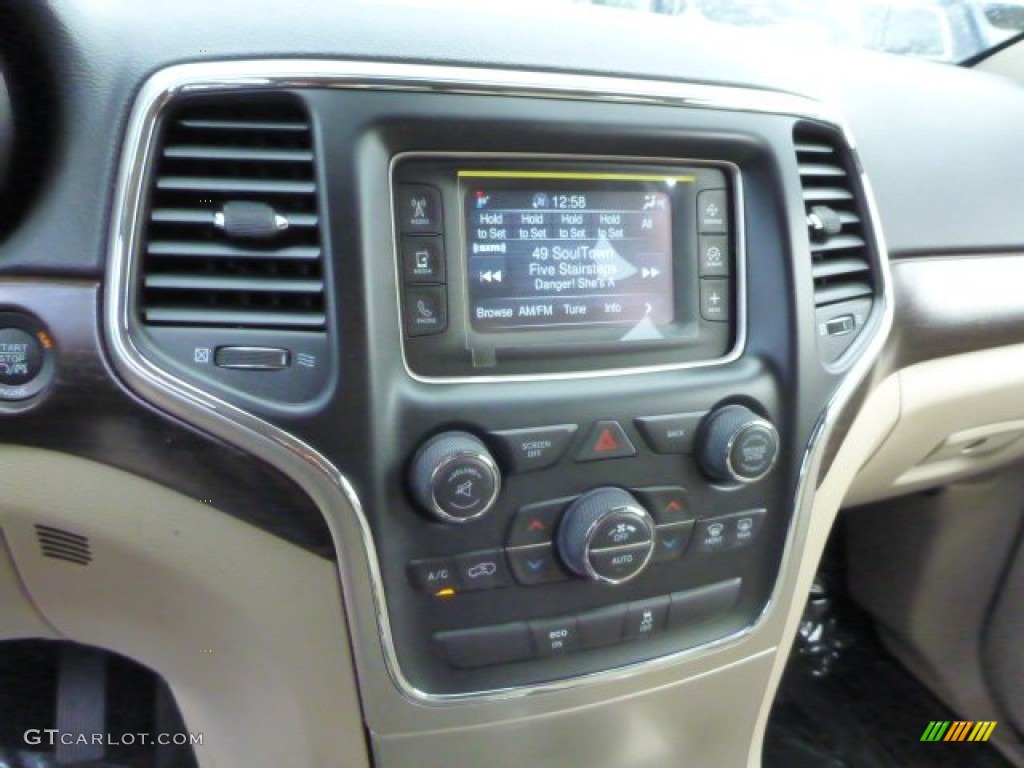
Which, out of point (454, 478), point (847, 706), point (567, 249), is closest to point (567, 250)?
point (567, 249)

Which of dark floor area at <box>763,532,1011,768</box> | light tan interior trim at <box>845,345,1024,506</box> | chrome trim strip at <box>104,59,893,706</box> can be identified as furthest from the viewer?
dark floor area at <box>763,532,1011,768</box>

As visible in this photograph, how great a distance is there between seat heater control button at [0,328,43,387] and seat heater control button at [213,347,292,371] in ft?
0.44

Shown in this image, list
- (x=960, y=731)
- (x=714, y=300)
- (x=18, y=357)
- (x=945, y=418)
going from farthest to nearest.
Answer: (x=960, y=731) → (x=945, y=418) → (x=714, y=300) → (x=18, y=357)

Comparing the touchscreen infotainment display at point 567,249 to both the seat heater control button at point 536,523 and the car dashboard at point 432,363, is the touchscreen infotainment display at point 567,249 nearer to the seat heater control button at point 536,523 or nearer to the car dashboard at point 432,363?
the car dashboard at point 432,363

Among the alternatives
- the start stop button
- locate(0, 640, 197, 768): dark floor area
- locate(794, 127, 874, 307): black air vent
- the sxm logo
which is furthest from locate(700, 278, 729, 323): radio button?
the sxm logo

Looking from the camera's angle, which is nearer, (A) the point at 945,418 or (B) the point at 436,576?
(B) the point at 436,576

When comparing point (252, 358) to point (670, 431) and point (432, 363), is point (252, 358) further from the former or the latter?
point (670, 431)

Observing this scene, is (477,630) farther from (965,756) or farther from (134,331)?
(965,756)

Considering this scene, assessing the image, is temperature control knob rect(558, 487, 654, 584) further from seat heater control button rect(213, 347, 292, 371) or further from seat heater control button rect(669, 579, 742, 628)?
seat heater control button rect(213, 347, 292, 371)

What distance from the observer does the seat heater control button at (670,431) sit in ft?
2.93

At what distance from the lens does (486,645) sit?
0.91 metres

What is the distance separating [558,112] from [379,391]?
0.93 ft

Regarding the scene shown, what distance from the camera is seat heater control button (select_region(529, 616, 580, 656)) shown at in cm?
92

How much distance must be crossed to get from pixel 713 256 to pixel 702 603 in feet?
1.16
